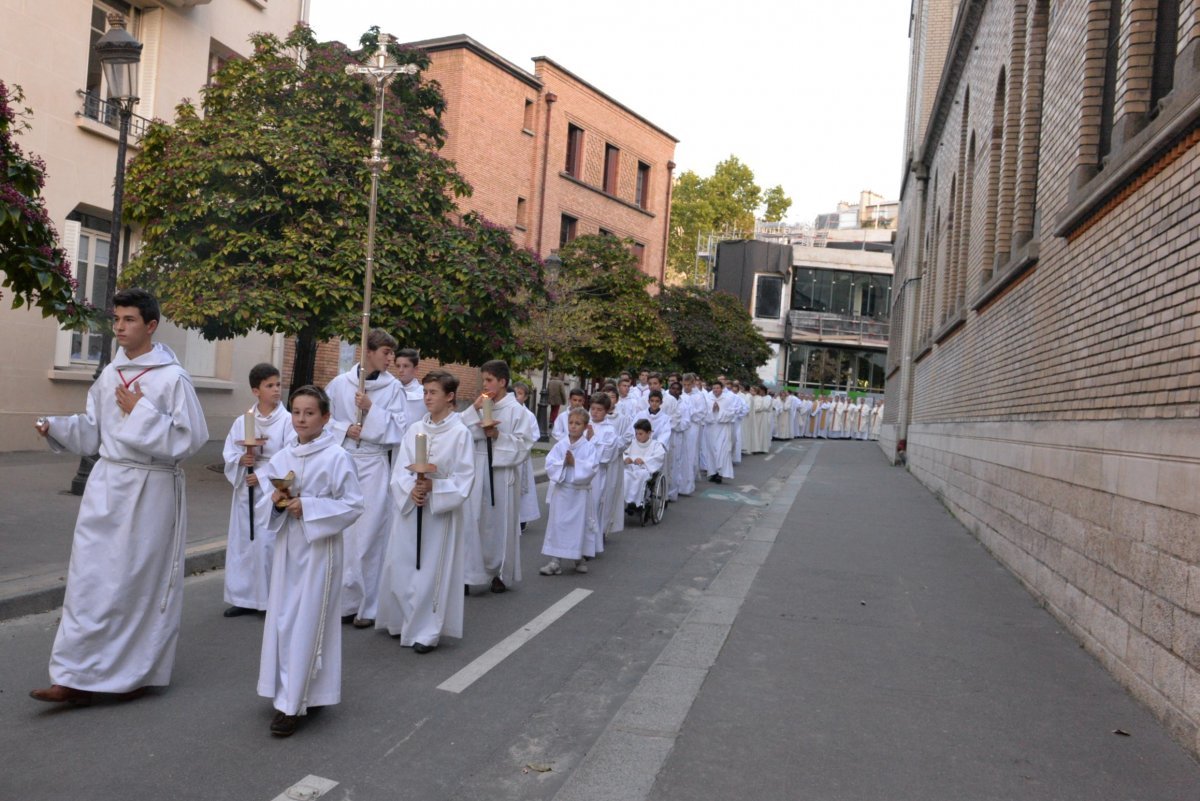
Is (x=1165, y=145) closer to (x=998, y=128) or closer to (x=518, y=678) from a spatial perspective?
(x=518, y=678)

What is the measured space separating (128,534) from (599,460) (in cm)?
527

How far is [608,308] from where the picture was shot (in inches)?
1049

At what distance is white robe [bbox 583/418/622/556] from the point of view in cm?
982

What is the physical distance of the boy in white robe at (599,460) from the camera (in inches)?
387

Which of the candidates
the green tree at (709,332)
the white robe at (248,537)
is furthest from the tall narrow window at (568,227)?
the white robe at (248,537)

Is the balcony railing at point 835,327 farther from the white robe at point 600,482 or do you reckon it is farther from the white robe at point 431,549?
the white robe at point 431,549

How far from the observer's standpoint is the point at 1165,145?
6.21m

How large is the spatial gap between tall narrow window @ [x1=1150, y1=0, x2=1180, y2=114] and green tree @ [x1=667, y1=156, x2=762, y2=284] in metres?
59.2

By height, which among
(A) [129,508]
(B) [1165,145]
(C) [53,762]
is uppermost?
(B) [1165,145]

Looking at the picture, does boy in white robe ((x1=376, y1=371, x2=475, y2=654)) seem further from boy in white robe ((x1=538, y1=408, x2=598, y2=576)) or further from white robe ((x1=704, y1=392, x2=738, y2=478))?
white robe ((x1=704, y1=392, x2=738, y2=478))

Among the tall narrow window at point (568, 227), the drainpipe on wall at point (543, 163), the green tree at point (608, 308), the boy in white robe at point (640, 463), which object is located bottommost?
the boy in white robe at point (640, 463)

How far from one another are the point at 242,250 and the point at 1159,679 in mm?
10546

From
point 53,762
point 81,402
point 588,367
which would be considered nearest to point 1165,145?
point 53,762

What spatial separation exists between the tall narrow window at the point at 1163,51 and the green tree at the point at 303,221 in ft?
25.8
